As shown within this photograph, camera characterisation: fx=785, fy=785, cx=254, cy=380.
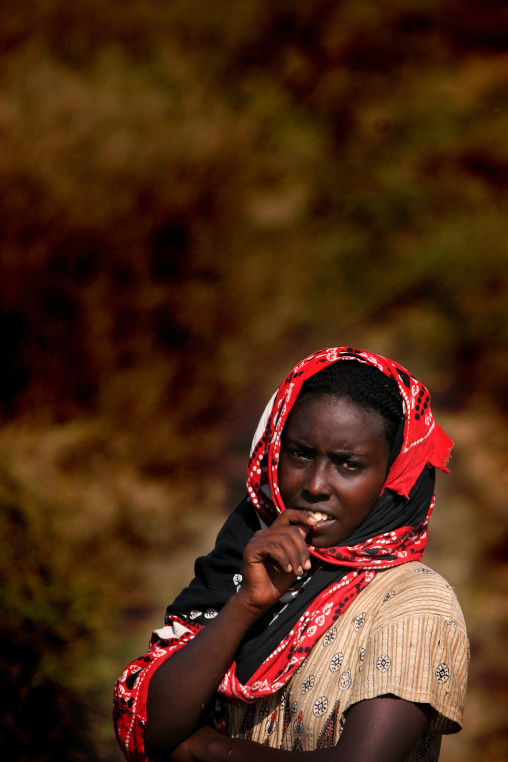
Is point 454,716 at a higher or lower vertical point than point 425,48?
lower

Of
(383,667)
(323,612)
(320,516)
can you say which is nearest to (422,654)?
(383,667)

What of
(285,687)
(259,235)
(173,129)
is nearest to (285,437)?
(285,687)

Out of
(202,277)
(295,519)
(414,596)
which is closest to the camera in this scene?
(414,596)

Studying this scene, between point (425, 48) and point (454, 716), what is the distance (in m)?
2.73

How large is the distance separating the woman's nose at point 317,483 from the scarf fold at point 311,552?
10 cm

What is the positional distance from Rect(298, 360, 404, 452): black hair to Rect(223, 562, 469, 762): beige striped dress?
12.6 inches

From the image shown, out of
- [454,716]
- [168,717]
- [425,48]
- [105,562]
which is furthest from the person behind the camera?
[105,562]

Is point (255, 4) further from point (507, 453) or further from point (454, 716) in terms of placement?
point (454, 716)

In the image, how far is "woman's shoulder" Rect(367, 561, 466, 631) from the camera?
1.50 meters

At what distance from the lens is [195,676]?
1.61 metres

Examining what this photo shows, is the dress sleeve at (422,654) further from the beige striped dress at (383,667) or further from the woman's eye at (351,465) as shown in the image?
the woman's eye at (351,465)

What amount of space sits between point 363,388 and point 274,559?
0.44 meters

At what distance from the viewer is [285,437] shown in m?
1.79

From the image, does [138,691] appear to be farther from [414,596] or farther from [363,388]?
[363,388]
